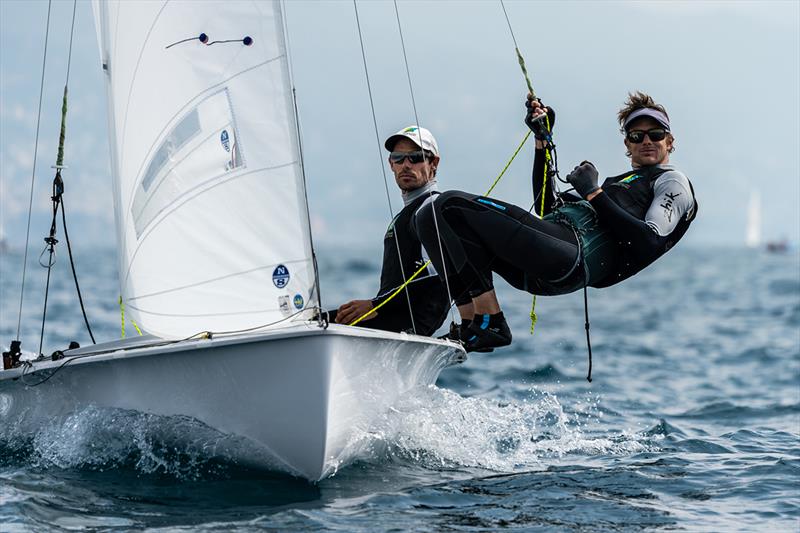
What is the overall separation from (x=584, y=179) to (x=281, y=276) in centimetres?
145

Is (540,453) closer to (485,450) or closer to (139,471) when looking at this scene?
(485,450)

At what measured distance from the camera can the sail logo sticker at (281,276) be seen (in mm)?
4688

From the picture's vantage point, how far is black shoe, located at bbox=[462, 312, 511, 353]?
17.1 ft

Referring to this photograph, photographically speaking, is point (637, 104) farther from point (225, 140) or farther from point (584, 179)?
point (225, 140)

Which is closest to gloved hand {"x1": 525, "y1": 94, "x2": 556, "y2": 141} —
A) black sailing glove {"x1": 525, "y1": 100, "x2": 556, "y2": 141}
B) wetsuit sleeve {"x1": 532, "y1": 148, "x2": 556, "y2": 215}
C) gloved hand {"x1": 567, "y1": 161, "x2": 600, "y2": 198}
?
black sailing glove {"x1": 525, "y1": 100, "x2": 556, "y2": 141}

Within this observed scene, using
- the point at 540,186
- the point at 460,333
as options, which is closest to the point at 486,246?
the point at 460,333

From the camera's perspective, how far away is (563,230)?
16.8 ft

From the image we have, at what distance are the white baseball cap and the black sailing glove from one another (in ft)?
1.61

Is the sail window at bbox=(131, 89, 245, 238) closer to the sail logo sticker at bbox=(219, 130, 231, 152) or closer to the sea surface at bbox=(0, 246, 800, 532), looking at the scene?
the sail logo sticker at bbox=(219, 130, 231, 152)

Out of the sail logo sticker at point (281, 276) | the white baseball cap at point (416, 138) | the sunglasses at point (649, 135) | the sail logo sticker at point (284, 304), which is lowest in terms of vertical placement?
the sail logo sticker at point (284, 304)

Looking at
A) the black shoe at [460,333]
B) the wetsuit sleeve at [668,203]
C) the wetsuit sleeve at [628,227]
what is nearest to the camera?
the wetsuit sleeve at [628,227]

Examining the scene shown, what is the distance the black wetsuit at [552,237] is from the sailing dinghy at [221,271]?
447mm

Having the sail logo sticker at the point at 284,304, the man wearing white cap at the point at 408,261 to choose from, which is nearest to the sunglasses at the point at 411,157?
the man wearing white cap at the point at 408,261

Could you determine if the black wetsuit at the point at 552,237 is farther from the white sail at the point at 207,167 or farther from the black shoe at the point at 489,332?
the white sail at the point at 207,167
